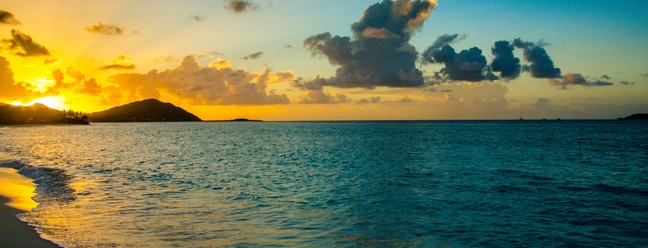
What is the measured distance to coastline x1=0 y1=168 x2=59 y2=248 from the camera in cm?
1533

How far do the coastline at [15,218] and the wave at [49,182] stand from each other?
85 centimetres

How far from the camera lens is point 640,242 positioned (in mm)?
17703

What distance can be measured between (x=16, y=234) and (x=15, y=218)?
3.82 metres

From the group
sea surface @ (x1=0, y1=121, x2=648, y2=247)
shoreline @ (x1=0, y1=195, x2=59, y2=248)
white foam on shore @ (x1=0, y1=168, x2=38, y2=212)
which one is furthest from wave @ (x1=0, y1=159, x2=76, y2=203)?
shoreline @ (x1=0, y1=195, x2=59, y2=248)

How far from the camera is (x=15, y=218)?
63.9 feet

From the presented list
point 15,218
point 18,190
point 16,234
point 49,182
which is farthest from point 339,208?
point 49,182

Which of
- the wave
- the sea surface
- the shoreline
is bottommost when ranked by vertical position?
the sea surface

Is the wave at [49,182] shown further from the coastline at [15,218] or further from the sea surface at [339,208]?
the coastline at [15,218]

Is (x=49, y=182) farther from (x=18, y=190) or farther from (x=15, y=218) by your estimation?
(x=15, y=218)

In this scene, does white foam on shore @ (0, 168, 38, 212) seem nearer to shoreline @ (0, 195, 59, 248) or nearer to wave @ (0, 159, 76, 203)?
wave @ (0, 159, 76, 203)

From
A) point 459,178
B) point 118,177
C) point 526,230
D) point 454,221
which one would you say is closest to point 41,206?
point 118,177

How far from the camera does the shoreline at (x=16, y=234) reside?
15.1 m

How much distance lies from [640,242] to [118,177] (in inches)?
1461

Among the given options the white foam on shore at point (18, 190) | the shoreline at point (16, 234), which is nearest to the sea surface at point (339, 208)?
the shoreline at point (16, 234)
